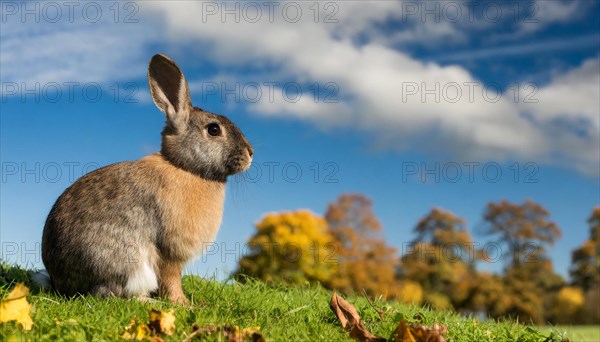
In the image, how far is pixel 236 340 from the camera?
16.2ft

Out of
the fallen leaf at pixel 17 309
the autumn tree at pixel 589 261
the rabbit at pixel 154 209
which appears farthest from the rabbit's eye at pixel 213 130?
the autumn tree at pixel 589 261

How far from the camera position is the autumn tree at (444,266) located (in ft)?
117

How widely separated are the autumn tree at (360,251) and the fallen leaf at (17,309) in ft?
82.9

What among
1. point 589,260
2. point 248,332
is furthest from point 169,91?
point 589,260

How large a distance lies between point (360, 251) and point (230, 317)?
87.2 ft

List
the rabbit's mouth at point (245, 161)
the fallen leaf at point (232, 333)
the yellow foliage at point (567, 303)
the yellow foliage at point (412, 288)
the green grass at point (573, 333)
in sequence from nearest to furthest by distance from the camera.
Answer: the fallen leaf at point (232, 333)
the green grass at point (573, 333)
the rabbit's mouth at point (245, 161)
the yellow foliage at point (412, 288)
the yellow foliage at point (567, 303)

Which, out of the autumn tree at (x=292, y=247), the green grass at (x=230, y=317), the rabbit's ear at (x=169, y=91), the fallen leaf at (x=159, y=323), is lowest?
the autumn tree at (x=292, y=247)

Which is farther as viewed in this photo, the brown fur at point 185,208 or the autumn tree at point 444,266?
the autumn tree at point 444,266

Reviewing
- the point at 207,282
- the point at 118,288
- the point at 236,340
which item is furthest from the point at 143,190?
the point at 236,340

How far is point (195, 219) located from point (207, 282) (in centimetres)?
172

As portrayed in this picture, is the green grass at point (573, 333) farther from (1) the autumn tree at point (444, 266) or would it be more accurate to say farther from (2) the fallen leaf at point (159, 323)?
(1) the autumn tree at point (444, 266)

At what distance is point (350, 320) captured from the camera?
6.13 m

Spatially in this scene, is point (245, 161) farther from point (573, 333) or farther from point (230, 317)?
point (573, 333)

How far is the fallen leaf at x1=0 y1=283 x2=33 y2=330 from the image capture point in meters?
5.39
